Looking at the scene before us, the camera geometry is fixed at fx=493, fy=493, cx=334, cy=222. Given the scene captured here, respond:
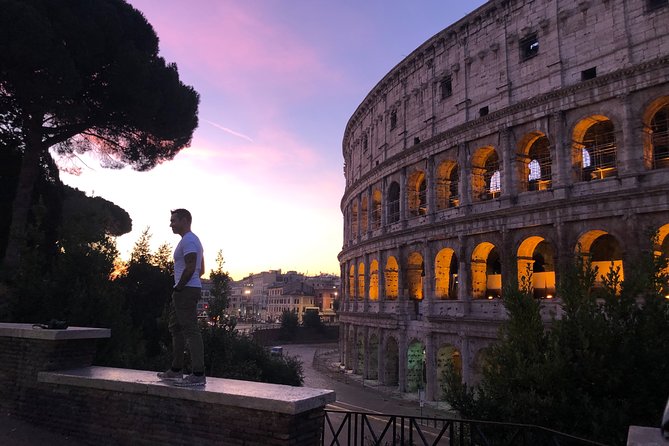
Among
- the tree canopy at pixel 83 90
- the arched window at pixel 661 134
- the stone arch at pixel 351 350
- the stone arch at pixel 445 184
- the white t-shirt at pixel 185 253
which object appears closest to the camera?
the white t-shirt at pixel 185 253

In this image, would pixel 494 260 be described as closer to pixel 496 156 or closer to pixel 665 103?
pixel 496 156

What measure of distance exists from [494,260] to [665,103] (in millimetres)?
11366

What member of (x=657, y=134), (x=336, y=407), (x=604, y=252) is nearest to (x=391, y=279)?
(x=336, y=407)

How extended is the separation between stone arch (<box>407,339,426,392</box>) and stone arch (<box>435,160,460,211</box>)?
8.05 m

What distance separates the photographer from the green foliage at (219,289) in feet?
47.2

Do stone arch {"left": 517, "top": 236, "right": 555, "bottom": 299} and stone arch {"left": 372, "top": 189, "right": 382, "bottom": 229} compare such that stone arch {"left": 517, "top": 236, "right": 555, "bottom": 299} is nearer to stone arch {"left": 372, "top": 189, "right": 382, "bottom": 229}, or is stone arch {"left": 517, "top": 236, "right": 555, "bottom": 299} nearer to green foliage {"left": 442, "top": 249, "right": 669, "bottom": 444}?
green foliage {"left": 442, "top": 249, "right": 669, "bottom": 444}

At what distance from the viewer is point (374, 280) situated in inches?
1331

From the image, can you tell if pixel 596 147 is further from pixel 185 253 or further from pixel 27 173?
pixel 27 173

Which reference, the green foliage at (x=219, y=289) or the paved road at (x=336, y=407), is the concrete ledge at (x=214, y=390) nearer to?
the paved road at (x=336, y=407)

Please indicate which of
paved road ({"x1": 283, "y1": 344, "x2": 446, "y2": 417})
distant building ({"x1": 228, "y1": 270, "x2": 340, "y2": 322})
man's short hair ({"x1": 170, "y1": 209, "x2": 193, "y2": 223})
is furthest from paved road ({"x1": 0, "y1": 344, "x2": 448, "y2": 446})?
distant building ({"x1": 228, "y1": 270, "x2": 340, "y2": 322})

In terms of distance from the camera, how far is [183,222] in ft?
21.4

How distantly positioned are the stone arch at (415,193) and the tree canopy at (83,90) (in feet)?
42.3

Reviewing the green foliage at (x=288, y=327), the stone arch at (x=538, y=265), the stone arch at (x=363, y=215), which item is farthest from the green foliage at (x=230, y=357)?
the green foliage at (x=288, y=327)

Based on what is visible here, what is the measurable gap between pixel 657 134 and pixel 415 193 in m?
12.7
